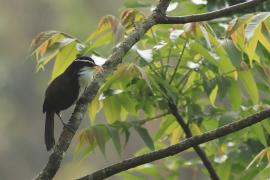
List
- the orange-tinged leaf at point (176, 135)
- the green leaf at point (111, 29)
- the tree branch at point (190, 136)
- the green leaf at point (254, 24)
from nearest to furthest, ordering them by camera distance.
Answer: the green leaf at point (254, 24), the green leaf at point (111, 29), the tree branch at point (190, 136), the orange-tinged leaf at point (176, 135)

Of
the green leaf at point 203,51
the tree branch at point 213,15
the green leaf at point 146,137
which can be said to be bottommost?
the green leaf at point 146,137

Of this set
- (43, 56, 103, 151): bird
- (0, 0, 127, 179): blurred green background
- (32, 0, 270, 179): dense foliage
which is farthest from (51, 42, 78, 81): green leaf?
(0, 0, 127, 179): blurred green background

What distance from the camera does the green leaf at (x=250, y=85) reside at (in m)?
2.67

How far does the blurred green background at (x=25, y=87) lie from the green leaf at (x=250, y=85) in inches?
420

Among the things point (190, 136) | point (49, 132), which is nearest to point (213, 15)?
point (190, 136)

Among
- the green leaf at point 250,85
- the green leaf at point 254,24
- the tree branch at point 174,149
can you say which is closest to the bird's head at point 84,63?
the green leaf at point 250,85

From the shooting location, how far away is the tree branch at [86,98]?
89.4 inches

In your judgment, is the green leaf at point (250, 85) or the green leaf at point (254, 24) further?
the green leaf at point (250, 85)

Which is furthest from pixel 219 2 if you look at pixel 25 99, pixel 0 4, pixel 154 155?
pixel 0 4

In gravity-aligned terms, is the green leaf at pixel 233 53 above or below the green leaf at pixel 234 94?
above

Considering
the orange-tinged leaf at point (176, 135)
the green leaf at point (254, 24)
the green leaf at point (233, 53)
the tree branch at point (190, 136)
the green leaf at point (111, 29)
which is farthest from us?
the orange-tinged leaf at point (176, 135)

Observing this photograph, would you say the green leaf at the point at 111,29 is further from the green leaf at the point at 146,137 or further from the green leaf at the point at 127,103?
the green leaf at the point at 146,137

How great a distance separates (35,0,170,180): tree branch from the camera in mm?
2270

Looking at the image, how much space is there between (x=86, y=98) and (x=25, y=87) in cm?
1224
